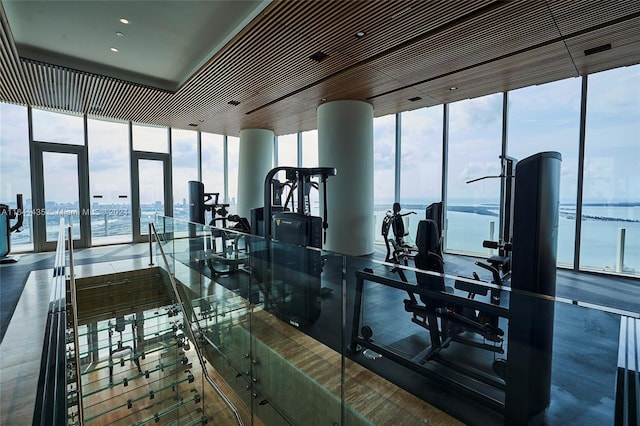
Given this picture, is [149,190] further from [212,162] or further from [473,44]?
[473,44]

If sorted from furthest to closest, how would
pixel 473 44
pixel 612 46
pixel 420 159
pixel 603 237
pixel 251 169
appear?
pixel 251 169, pixel 420 159, pixel 603 237, pixel 612 46, pixel 473 44

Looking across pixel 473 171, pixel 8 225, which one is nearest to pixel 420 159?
pixel 473 171

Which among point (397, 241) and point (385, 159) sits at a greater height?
point (385, 159)

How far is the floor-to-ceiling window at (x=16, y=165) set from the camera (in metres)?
6.68

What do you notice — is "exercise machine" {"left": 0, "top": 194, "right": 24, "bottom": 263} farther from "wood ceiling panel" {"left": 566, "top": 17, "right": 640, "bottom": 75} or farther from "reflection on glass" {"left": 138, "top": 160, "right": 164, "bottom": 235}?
"wood ceiling panel" {"left": 566, "top": 17, "right": 640, "bottom": 75}

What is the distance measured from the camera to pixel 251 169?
9125 millimetres

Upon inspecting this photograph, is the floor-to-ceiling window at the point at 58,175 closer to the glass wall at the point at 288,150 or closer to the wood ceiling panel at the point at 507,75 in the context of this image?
the glass wall at the point at 288,150

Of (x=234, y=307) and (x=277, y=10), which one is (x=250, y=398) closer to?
(x=234, y=307)

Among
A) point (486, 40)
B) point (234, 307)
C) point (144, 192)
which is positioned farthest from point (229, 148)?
point (486, 40)

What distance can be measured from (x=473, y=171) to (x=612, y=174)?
227 centimetres

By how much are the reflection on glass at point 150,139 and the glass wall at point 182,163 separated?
0.69 ft

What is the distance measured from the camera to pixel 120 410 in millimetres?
5422

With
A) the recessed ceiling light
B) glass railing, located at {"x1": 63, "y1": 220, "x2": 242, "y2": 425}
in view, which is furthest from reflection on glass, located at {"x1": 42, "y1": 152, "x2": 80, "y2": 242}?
the recessed ceiling light

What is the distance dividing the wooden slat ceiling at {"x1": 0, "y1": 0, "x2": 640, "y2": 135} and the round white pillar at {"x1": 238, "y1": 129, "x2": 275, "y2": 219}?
4.90 feet
